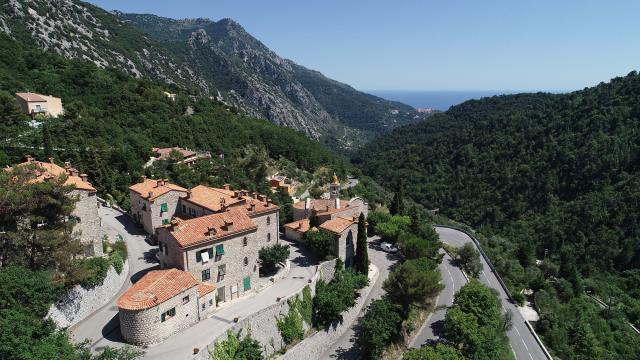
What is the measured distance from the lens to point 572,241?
8556cm

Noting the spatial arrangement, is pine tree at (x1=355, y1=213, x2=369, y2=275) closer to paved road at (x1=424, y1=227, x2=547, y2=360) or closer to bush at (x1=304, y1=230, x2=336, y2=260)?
bush at (x1=304, y1=230, x2=336, y2=260)

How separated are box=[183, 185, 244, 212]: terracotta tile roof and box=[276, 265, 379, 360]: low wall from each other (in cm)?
1535

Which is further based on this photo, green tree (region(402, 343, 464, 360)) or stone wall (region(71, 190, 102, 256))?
stone wall (region(71, 190, 102, 256))

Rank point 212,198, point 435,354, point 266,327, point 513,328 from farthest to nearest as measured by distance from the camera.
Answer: point 513,328 < point 212,198 < point 266,327 < point 435,354

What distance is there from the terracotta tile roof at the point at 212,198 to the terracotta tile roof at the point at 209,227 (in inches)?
161

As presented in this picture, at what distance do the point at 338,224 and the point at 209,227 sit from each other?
15.8m

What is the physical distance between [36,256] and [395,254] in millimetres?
39641

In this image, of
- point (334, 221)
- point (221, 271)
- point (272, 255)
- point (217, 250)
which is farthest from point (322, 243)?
point (217, 250)

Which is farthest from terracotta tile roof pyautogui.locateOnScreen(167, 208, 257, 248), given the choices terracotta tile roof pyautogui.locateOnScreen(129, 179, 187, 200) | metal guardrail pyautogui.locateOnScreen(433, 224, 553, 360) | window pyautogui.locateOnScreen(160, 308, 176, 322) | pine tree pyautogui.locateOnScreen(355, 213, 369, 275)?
metal guardrail pyautogui.locateOnScreen(433, 224, 553, 360)

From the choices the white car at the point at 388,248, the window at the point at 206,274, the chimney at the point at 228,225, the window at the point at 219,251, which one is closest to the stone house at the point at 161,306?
the window at the point at 206,274

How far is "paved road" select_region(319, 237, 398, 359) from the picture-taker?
123ft

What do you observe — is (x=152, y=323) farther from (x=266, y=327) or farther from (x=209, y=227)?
(x=209, y=227)

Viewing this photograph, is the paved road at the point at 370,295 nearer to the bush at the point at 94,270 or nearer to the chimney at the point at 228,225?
the chimney at the point at 228,225

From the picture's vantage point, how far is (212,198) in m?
44.7
